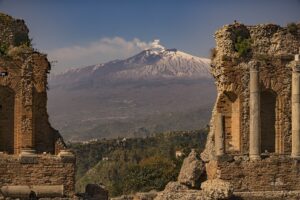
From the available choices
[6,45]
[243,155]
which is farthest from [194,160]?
[6,45]

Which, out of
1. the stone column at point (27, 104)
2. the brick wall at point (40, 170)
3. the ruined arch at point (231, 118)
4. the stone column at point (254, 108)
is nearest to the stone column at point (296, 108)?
the stone column at point (254, 108)

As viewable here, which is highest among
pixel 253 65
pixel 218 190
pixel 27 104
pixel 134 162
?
pixel 253 65

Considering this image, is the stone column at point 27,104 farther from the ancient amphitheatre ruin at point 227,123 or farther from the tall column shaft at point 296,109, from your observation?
the tall column shaft at point 296,109

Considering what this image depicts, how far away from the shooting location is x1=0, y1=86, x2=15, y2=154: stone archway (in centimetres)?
2711

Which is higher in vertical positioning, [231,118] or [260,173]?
[231,118]

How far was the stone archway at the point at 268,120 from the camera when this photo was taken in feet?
96.7

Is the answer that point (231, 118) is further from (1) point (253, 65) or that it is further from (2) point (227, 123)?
(1) point (253, 65)

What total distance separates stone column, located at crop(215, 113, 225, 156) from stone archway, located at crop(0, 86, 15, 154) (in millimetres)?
7664

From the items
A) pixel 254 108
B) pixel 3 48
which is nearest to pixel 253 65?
pixel 254 108

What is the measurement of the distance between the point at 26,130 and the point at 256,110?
8751 millimetres

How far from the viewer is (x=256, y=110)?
Result: 28219 mm

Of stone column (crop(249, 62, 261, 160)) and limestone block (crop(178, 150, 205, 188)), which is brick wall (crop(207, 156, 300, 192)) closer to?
limestone block (crop(178, 150, 205, 188))

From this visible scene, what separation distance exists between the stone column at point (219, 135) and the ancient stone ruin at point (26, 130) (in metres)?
5.64

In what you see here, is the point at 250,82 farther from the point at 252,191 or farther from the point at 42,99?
the point at 42,99
